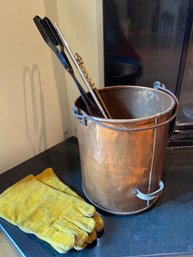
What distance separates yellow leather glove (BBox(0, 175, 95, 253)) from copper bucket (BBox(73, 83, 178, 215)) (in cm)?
7

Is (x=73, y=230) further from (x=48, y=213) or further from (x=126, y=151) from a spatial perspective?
(x=126, y=151)

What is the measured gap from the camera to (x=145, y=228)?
590 mm

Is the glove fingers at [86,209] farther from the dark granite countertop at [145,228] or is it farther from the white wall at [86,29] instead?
the white wall at [86,29]

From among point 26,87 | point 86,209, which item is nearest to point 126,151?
point 86,209

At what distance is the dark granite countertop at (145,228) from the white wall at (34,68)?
138mm

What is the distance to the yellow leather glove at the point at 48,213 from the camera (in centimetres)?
53

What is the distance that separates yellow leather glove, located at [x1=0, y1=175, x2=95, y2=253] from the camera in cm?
53

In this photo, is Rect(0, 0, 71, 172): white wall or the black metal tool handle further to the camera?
Rect(0, 0, 71, 172): white wall

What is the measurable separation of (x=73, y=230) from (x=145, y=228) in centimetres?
19

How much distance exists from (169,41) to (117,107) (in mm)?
257

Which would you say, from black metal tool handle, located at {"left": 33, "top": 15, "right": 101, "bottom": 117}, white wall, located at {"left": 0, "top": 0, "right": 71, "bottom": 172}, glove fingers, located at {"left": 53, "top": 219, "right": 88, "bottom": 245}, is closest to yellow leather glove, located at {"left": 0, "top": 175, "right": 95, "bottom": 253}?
glove fingers, located at {"left": 53, "top": 219, "right": 88, "bottom": 245}

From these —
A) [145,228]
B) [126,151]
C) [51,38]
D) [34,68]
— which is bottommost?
[145,228]

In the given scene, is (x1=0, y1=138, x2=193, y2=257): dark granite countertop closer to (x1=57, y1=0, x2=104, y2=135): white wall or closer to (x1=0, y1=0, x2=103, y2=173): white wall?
(x1=0, y1=0, x2=103, y2=173): white wall

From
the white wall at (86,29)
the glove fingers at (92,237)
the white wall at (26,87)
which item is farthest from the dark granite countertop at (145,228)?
the white wall at (86,29)
